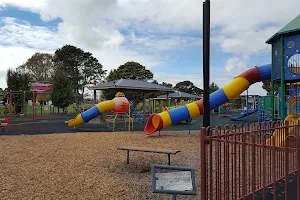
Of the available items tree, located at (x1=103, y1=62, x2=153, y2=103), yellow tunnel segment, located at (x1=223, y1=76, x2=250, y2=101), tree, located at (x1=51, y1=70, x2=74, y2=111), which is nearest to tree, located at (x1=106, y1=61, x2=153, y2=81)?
tree, located at (x1=103, y1=62, x2=153, y2=103)

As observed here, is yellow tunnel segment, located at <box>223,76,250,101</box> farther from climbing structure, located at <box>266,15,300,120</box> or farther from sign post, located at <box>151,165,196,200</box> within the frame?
sign post, located at <box>151,165,196,200</box>

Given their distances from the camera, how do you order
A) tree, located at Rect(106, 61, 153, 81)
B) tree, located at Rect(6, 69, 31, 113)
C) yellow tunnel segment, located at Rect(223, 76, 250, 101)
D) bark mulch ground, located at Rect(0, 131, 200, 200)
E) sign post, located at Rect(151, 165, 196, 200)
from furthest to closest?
tree, located at Rect(106, 61, 153, 81)
tree, located at Rect(6, 69, 31, 113)
yellow tunnel segment, located at Rect(223, 76, 250, 101)
bark mulch ground, located at Rect(0, 131, 200, 200)
sign post, located at Rect(151, 165, 196, 200)

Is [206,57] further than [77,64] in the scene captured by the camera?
No

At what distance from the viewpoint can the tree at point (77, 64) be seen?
186 ft

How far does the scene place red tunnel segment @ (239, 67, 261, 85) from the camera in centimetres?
1304

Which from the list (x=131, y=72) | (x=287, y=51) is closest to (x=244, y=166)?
(x=287, y=51)

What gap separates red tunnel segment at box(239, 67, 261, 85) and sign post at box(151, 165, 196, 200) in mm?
9942

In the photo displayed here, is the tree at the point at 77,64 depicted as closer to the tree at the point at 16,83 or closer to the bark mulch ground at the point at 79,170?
the tree at the point at 16,83

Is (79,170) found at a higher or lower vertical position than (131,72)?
lower

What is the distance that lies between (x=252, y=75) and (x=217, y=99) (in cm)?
194

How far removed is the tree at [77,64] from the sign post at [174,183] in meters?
53.5

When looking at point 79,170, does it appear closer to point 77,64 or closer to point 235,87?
point 235,87

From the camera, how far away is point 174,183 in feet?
12.7

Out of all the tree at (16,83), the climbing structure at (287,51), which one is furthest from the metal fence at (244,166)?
the tree at (16,83)
